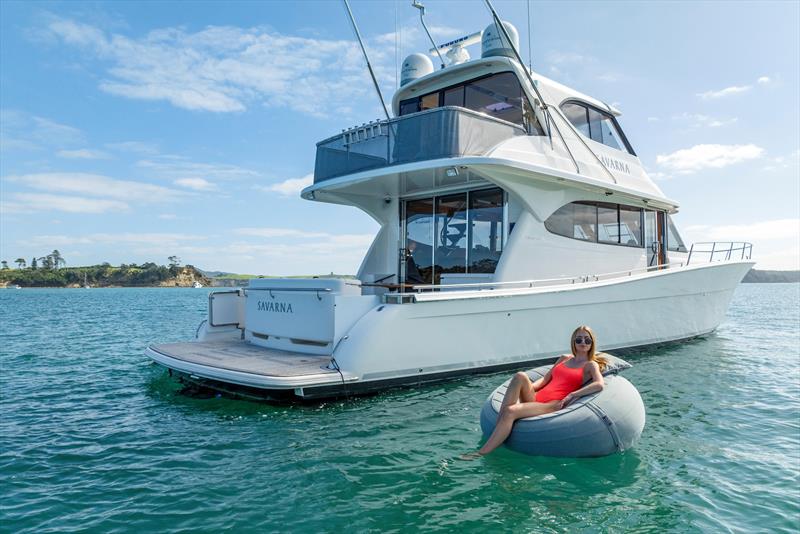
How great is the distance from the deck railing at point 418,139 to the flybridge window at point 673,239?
18.2ft

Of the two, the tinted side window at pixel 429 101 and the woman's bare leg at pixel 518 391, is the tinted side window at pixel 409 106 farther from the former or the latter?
the woman's bare leg at pixel 518 391

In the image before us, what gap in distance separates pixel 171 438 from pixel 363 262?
5802 millimetres

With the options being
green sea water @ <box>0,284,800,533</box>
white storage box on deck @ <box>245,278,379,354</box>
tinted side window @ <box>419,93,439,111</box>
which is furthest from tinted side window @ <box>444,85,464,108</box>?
green sea water @ <box>0,284,800,533</box>

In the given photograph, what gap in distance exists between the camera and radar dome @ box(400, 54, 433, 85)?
35.1 ft

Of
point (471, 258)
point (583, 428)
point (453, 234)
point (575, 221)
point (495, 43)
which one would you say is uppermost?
point (495, 43)

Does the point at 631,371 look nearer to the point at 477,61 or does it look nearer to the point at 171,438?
the point at 477,61

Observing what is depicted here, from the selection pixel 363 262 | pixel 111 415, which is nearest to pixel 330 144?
pixel 363 262

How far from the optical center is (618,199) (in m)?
10.3

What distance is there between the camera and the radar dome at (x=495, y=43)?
921 centimetres

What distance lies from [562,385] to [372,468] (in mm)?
2045

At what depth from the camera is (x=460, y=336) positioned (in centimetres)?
705

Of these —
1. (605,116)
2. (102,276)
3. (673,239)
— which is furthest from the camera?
(102,276)

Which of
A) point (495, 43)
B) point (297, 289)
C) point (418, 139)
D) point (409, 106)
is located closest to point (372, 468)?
point (297, 289)

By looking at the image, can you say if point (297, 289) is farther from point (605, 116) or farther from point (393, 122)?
point (605, 116)
